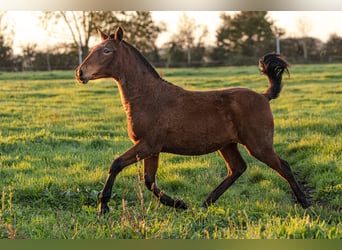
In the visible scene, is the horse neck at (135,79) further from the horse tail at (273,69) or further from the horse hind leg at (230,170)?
the horse tail at (273,69)

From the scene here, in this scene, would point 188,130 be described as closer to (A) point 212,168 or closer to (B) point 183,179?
(B) point 183,179

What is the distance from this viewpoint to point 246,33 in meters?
10.1

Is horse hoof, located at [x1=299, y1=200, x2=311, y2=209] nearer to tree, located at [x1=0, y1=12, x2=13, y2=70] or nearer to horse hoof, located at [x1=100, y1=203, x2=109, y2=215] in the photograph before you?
horse hoof, located at [x1=100, y1=203, x2=109, y2=215]

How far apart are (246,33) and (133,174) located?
517 centimetres

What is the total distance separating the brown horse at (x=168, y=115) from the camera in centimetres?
475

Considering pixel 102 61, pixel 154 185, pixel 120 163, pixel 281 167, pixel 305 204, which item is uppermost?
pixel 102 61

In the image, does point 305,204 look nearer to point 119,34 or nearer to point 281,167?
point 281,167

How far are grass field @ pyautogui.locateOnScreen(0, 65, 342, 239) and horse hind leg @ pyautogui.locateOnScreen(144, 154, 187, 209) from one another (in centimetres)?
11

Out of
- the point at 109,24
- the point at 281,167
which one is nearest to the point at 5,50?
the point at 109,24

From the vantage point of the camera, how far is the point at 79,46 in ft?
28.7

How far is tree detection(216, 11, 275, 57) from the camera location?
9086 millimetres

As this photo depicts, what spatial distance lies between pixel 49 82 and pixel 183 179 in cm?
773

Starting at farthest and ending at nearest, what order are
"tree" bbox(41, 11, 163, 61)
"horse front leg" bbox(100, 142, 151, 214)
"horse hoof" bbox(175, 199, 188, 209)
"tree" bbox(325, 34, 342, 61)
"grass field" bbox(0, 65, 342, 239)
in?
"tree" bbox(325, 34, 342, 61) → "tree" bbox(41, 11, 163, 61) → "horse hoof" bbox(175, 199, 188, 209) → "horse front leg" bbox(100, 142, 151, 214) → "grass field" bbox(0, 65, 342, 239)

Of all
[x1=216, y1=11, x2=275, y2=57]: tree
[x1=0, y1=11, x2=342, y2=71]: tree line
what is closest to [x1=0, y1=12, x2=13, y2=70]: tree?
[x1=0, y1=11, x2=342, y2=71]: tree line
